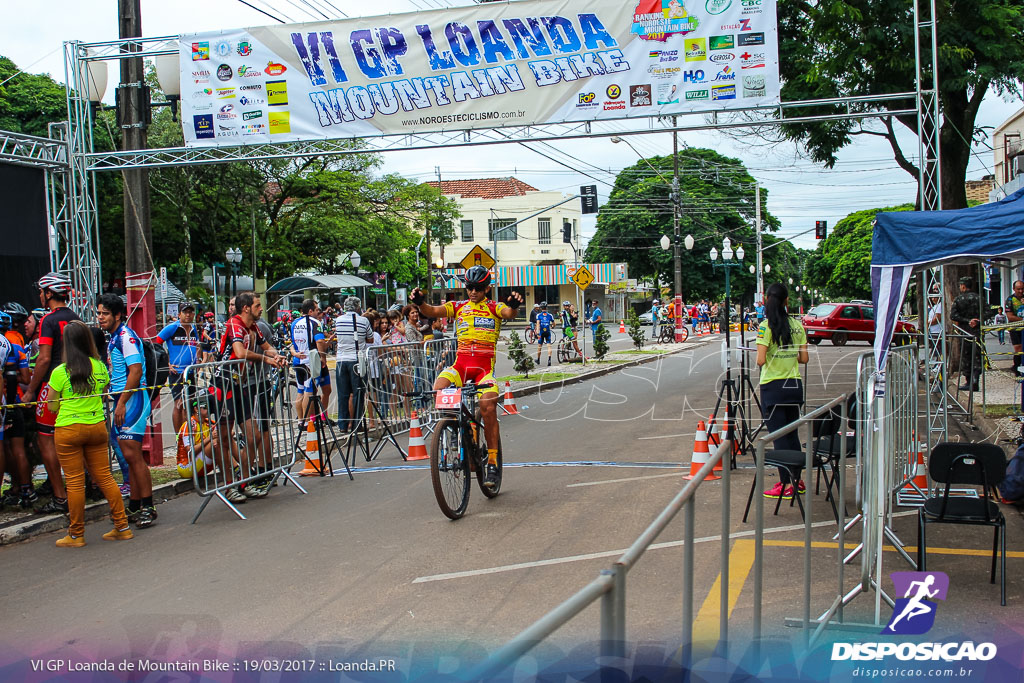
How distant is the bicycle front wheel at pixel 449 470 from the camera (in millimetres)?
6848

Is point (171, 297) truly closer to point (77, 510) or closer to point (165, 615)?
point (77, 510)

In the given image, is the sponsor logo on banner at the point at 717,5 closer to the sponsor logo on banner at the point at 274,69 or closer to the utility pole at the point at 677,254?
the sponsor logo on banner at the point at 274,69

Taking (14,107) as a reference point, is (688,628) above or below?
below

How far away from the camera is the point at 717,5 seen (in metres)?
12.6

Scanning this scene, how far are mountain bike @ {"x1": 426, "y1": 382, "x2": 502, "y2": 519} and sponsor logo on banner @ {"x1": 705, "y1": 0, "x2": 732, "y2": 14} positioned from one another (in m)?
7.69

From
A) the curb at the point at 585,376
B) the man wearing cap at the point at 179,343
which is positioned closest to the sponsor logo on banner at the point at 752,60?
the curb at the point at 585,376

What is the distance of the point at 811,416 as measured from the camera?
507 cm

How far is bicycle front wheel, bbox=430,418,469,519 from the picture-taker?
685cm

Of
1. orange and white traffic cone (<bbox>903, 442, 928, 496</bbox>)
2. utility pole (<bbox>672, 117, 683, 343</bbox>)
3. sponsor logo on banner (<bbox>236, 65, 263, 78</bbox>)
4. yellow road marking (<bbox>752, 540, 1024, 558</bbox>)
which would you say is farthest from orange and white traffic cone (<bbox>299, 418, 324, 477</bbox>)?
utility pole (<bbox>672, 117, 683, 343</bbox>)

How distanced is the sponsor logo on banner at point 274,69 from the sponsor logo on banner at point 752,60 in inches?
274

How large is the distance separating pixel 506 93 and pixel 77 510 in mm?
8741

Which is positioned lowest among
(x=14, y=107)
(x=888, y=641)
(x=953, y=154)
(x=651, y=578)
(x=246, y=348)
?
(x=888, y=641)

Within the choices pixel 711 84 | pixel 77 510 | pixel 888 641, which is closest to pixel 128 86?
pixel 77 510

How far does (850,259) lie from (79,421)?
260ft
